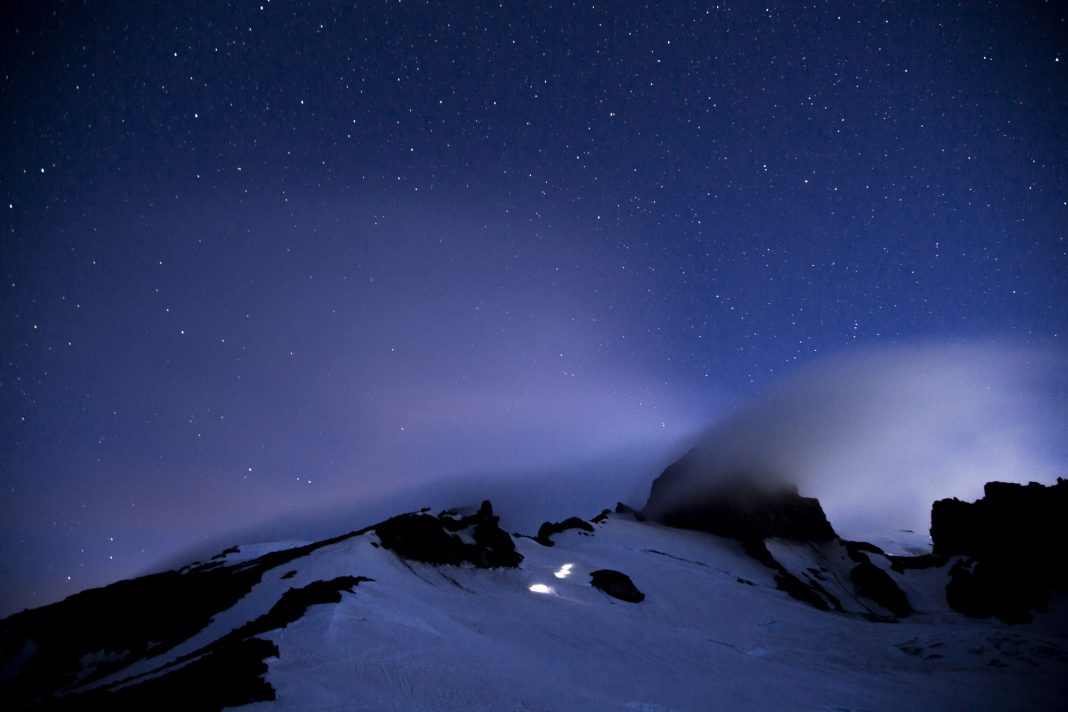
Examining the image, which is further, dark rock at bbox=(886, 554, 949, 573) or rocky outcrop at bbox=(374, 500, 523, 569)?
dark rock at bbox=(886, 554, 949, 573)

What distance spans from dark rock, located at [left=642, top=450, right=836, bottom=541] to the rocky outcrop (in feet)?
169

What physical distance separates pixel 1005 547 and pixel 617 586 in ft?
238

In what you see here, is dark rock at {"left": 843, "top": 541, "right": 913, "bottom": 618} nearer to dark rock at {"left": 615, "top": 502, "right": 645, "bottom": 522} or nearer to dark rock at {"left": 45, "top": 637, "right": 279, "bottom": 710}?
dark rock at {"left": 615, "top": 502, "right": 645, "bottom": 522}

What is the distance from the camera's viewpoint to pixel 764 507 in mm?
90500

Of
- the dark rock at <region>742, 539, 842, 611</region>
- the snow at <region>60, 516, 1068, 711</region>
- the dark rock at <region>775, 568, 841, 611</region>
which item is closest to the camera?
the snow at <region>60, 516, 1068, 711</region>

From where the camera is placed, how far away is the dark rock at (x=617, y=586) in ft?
149

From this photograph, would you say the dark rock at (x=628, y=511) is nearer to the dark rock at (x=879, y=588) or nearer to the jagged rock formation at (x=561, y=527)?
the jagged rock formation at (x=561, y=527)

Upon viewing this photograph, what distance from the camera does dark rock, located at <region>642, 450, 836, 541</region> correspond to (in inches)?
3334

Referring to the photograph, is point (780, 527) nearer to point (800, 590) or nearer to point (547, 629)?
point (800, 590)

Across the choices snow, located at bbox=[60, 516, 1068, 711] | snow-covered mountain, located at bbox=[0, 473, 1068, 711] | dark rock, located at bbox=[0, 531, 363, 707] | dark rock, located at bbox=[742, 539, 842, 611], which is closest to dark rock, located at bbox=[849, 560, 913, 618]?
snow-covered mountain, located at bbox=[0, 473, 1068, 711]

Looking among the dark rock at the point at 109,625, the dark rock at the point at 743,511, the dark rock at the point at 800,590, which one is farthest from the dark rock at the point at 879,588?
the dark rock at the point at 109,625

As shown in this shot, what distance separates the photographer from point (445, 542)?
42.5 metres

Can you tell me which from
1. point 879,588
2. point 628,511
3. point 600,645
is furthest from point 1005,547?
point 600,645

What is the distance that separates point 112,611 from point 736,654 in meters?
50.1
